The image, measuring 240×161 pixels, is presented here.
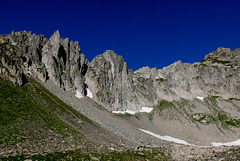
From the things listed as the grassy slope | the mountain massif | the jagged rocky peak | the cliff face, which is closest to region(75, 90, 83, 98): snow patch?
the mountain massif

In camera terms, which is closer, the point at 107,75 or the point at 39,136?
the point at 39,136

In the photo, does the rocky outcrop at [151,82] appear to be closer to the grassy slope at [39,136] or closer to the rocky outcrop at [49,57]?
the rocky outcrop at [49,57]

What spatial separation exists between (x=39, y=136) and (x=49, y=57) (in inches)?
3005

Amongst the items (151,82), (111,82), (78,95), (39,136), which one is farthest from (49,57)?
(151,82)

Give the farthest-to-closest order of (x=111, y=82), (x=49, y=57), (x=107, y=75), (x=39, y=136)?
(x=111, y=82) < (x=107, y=75) < (x=49, y=57) < (x=39, y=136)

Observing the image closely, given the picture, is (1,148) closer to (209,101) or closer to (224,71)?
(209,101)

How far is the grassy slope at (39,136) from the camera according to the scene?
21.5 metres

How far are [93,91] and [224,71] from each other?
153984 mm

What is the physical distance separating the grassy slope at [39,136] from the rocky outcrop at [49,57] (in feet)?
89.5

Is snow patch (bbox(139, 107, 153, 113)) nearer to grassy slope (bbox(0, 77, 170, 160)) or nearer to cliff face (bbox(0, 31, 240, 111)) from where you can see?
cliff face (bbox(0, 31, 240, 111))

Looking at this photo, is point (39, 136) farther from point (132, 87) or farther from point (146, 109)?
point (132, 87)

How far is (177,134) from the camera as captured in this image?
4274 inches

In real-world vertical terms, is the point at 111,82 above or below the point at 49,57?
below

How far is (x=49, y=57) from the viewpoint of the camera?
326ft
